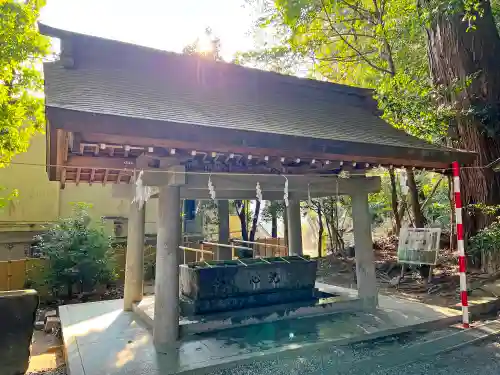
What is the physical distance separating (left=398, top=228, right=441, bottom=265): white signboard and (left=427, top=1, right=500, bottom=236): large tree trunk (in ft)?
3.13

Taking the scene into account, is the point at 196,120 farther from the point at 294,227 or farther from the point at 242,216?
the point at 242,216

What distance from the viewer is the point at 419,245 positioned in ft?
25.0

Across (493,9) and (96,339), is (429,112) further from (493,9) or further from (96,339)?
(96,339)

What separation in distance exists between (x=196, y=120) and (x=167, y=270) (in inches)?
76.9

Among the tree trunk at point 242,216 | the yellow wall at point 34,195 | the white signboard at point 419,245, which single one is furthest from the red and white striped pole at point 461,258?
the yellow wall at point 34,195

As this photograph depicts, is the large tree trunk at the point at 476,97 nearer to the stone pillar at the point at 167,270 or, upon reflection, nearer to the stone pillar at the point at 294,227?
the stone pillar at the point at 294,227

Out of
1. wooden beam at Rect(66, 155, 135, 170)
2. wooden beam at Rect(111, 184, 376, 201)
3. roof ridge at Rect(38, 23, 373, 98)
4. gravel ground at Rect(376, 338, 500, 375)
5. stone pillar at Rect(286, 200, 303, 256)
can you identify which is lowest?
gravel ground at Rect(376, 338, 500, 375)

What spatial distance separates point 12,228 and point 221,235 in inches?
314

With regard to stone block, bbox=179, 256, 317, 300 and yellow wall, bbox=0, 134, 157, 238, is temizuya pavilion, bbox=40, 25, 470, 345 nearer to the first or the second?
stone block, bbox=179, 256, 317, 300

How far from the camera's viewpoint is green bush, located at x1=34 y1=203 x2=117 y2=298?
30.0 ft

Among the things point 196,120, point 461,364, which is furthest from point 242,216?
point 461,364

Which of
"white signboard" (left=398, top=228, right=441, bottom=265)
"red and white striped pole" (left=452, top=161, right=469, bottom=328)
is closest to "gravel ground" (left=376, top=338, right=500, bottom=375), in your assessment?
"red and white striped pole" (left=452, top=161, right=469, bottom=328)

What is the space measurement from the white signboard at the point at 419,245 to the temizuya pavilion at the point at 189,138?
89.2 inches

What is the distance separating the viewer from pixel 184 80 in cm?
611
